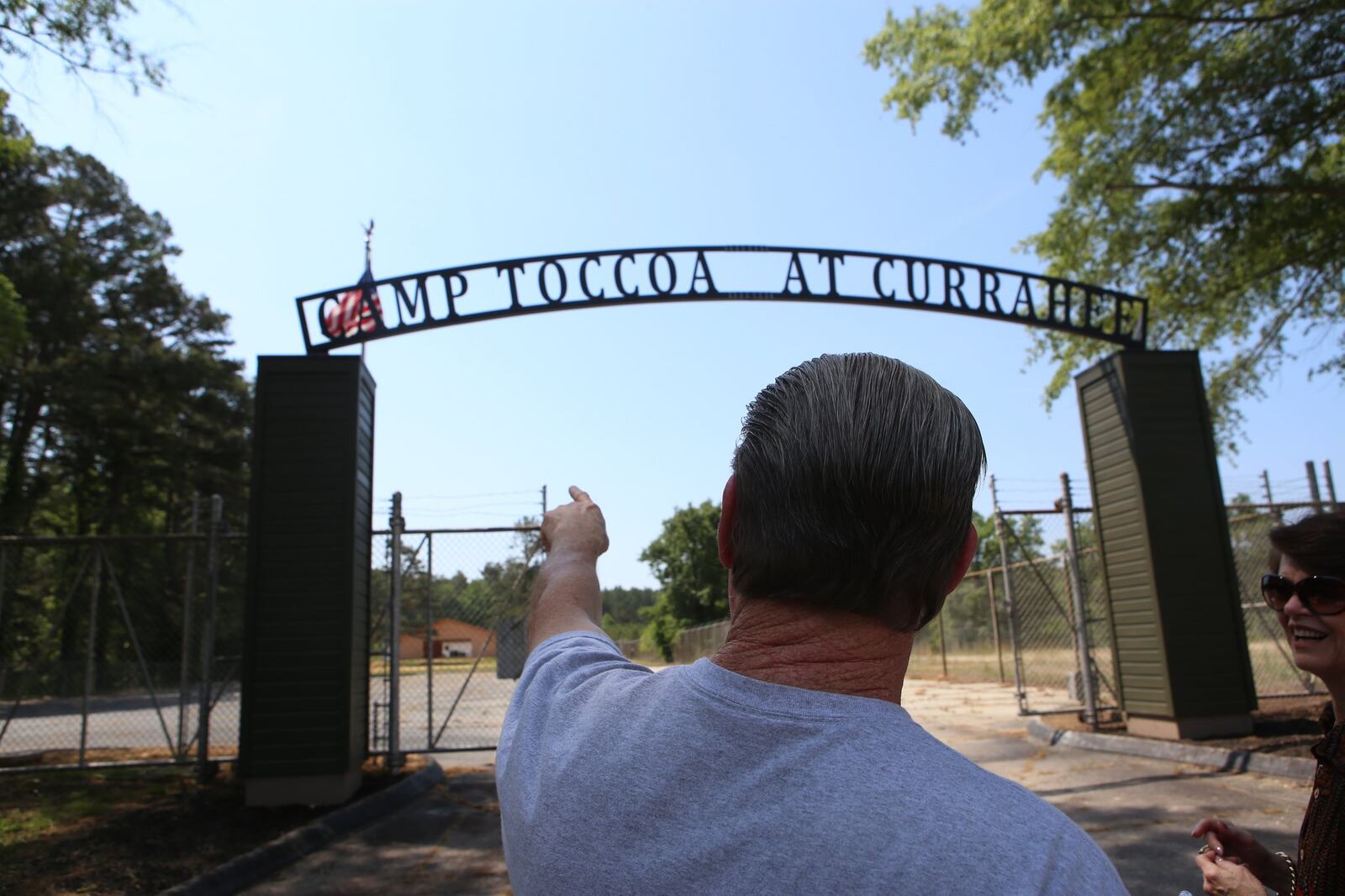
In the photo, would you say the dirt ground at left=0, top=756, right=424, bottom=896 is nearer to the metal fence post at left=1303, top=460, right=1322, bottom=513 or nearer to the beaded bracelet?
the beaded bracelet

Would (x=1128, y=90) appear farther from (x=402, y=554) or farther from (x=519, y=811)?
(x=519, y=811)

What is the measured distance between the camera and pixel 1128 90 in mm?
12961

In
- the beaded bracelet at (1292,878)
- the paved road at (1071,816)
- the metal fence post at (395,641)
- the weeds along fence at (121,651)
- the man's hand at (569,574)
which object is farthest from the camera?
the weeds along fence at (121,651)

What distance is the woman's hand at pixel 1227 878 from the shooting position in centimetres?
196

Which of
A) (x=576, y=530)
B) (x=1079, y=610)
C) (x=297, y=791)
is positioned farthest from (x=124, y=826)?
(x=1079, y=610)

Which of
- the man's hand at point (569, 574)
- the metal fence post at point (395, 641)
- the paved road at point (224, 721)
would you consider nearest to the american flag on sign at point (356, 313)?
the metal fence post at point (395, 641)

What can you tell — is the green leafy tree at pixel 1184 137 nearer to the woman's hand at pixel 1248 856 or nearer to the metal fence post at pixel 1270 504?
the metal fence post at pixel 1270 504

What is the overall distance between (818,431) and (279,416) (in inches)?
293

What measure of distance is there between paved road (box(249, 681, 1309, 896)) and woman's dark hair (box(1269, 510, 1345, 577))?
10.2 feet

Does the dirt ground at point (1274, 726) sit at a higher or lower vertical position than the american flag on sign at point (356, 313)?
lower

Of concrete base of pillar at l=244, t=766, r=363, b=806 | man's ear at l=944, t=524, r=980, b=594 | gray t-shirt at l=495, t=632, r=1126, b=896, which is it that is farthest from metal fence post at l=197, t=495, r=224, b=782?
man's ear at l=944, t=524, r=980, b=594

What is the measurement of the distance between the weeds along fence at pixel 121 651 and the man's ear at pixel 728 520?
790 cm

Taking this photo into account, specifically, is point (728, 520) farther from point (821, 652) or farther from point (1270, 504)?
point (1270, 504)

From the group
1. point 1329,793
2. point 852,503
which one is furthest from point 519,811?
point 1329,793
